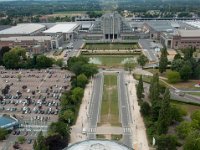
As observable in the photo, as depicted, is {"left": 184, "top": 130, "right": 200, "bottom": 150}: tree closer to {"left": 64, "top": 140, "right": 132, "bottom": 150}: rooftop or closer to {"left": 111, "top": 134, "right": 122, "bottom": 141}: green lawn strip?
{"left": 111, "top": 134, "right": 122, "bottom": 141}: green lawn strip

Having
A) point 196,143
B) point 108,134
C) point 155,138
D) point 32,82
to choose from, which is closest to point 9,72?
point 32,82

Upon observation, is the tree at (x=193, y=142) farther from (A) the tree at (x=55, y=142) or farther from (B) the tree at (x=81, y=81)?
(B) the tree at (x=81, y=81)

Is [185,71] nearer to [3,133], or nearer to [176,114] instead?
[176,114]

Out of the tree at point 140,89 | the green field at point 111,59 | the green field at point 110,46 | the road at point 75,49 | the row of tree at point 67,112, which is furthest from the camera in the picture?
the green field at point 110,46

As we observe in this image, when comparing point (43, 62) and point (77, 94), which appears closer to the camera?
point (77, 94)

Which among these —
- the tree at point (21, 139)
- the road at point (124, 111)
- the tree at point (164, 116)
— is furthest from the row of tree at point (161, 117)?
the tree at point (21, 139)

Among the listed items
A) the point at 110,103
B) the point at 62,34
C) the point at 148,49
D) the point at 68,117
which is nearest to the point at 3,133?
the point at 68,117

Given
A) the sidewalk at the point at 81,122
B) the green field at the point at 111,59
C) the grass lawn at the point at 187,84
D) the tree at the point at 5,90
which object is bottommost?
the sidewalk at the point at 81,122
